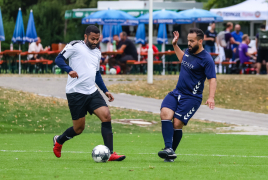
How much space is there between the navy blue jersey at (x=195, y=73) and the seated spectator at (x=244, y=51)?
18464 millimetres

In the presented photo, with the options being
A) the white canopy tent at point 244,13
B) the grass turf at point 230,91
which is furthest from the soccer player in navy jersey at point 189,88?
the white canopy tent at point 244,13

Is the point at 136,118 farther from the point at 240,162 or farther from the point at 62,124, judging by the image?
the point at 240,162

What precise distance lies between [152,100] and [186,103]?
1104 cm

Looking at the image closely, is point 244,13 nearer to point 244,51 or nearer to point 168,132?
point 244,51

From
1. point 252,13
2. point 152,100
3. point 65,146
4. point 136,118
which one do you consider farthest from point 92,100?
point 252,13

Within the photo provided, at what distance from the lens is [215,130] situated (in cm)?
1491

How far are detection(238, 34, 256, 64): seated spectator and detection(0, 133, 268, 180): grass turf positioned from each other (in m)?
13.5

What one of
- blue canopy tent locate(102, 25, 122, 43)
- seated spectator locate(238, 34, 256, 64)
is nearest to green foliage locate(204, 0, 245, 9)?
blue canopy tent locate(102, 25, 122, 43)

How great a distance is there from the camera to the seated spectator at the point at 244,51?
85.5 feet

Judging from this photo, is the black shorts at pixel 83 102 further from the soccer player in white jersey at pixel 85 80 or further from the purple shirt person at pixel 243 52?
the purple shirt person at pixel 243 52

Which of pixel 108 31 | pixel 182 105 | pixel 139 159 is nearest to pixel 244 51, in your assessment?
pixel 108 31

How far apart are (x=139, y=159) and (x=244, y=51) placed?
60.8ft

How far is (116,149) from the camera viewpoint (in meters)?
10.5

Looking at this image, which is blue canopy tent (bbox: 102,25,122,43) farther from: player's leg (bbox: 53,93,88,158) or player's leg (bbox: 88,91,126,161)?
player's leg (bbox: 88,91,126,161)
